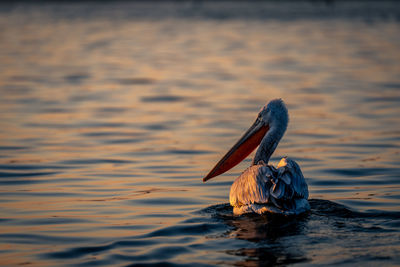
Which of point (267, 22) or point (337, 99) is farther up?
point (267, 22)

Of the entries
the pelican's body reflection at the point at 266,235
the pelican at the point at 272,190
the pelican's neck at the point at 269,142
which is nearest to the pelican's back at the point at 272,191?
the pelican at the point at 272,190

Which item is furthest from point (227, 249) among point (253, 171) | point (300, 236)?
point (253, 171)

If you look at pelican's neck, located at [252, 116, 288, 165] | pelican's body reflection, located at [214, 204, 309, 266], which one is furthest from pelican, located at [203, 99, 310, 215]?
pelican's neck, located at [252, 116, 288, 165]

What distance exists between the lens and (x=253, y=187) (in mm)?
7273

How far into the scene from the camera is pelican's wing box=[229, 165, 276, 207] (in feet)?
23.4

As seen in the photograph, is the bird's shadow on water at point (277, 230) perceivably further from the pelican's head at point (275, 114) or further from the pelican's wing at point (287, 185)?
the pelican's head at point (275, 114)

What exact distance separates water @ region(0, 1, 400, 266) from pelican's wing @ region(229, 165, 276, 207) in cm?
19

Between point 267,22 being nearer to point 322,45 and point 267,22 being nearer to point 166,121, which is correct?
point 322,45

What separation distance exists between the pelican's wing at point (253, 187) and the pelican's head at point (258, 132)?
90 cm

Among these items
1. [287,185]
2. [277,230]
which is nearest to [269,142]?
[287,185]

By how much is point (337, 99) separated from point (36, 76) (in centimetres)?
910

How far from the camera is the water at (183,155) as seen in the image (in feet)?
20.9

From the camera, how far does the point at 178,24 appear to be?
46.2 metres

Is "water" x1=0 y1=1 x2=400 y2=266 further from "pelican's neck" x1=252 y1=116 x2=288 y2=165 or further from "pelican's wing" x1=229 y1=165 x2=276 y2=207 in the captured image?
"pelican's neck" x1=252 y1=116 x2=288 y2=165
